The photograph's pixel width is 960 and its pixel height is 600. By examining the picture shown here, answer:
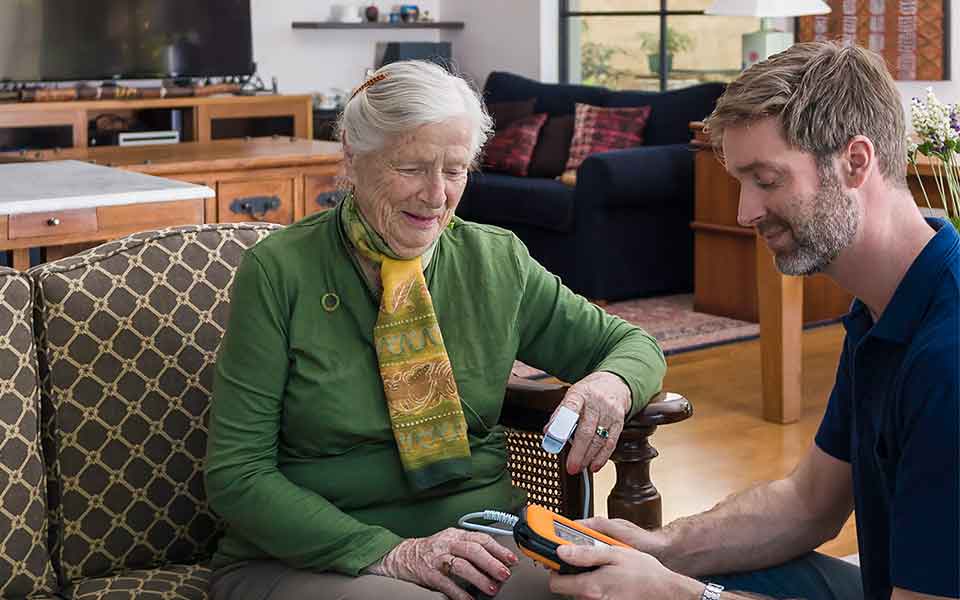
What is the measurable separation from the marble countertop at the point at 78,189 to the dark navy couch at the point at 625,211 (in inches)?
108

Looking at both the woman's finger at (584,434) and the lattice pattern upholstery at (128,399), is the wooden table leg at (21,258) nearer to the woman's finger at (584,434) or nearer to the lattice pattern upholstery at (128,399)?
the lattice pattern upholstery at (128,399)

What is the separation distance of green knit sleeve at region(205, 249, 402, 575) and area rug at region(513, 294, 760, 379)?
10.0 feet

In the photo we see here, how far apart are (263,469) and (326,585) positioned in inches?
7.1

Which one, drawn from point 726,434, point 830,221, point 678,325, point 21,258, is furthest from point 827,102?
point 678,325

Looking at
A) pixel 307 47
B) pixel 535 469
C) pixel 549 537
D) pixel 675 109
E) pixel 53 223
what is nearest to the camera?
pixel 549 537

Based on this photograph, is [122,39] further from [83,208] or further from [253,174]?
[83,208]

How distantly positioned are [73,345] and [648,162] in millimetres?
4361

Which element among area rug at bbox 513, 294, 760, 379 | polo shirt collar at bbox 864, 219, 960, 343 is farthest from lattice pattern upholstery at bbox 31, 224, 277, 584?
area rug at bbox 513, 294, 760, 379

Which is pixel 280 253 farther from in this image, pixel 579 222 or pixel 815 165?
pixel 579 222

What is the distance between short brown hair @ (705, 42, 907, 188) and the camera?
1531 millimetres

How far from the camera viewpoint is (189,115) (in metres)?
7.38

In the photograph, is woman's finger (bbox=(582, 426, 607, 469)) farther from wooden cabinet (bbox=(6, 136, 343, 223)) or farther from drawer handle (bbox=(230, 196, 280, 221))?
drawer handle (bbox=(230, 196, 280, 221))

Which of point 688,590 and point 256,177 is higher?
point 256,177

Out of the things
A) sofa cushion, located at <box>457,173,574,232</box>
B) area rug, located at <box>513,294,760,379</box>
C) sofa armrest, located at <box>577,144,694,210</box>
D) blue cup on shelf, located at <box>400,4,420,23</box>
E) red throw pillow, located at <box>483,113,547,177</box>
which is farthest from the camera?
blue cup on shelf, located at <box>400,4,420,23</box>
